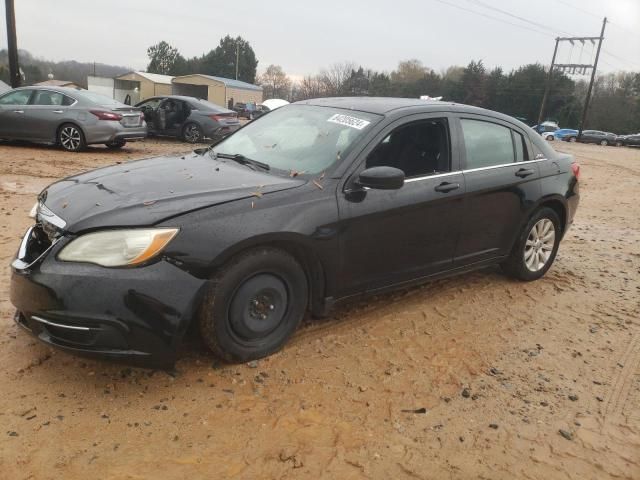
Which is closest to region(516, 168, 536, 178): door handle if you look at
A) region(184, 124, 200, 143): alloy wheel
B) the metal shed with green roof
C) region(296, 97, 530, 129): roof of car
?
region(296, 97, 530, 129): roof of car

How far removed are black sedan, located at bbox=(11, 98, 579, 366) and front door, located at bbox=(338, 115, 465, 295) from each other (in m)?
0.01

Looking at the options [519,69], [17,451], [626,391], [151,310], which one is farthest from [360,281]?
[519,69]

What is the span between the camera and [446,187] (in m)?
4.05

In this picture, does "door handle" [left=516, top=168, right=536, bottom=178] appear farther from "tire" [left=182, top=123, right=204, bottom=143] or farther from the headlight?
"tire" [left=182, top=123, right=204, bottom=143]

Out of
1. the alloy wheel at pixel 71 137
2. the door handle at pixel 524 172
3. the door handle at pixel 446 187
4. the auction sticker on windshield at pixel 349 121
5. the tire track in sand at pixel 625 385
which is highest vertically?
the auction sticker on windshield at pixel 349 121

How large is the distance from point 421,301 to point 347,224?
137cm

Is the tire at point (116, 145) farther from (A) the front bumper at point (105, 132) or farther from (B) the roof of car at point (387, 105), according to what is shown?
(B) the roof of car at point (387, 105)

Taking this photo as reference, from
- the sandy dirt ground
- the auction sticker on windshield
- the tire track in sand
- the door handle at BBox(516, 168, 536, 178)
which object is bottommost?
the sandy dirt ground

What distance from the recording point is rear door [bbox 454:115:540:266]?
4.29 m

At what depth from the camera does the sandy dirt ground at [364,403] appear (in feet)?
8.21

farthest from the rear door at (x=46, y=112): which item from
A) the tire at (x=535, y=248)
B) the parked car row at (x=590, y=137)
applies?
the parked car row at (x=590, y=137)

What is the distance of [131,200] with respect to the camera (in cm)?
305

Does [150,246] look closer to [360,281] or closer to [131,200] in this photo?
[131,200]

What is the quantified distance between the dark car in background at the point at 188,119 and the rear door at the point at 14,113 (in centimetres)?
428
